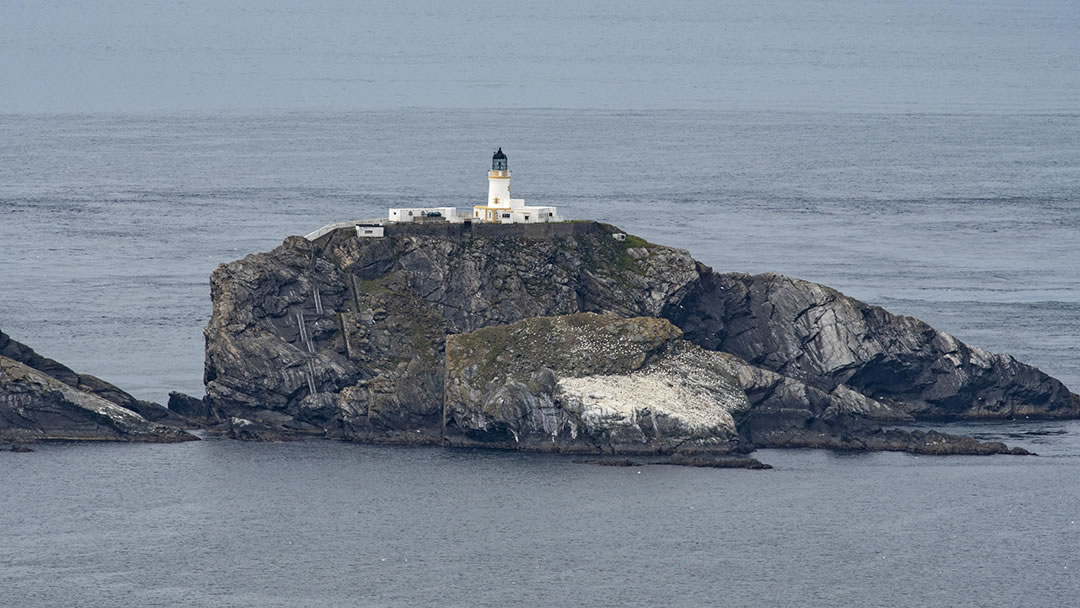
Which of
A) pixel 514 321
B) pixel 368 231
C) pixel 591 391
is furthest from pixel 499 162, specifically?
pixel 591 391

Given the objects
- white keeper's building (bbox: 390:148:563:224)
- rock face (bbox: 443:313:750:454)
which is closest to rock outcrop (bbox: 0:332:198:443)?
rock face (bbox: 443:313:750:454)

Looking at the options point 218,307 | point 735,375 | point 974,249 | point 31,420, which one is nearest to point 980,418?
point 735,375

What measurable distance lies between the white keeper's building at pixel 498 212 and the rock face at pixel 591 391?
32.8 feet

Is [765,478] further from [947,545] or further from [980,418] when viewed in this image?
[980,418]

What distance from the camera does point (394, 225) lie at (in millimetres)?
106312

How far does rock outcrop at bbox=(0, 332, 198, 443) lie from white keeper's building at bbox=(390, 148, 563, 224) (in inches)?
650

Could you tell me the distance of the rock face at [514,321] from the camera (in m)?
99.3

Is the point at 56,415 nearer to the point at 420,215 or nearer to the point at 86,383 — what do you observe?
the point at 86,383

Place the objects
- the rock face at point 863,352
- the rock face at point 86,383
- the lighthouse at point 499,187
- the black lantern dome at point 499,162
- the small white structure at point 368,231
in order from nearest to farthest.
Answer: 1. the rock face at point 86,383
2. the rock face at point 863,352
3. the small white structure at point 368,231
4. the lighthouse at point 499,187
5. the black lantern dome at point 499,162

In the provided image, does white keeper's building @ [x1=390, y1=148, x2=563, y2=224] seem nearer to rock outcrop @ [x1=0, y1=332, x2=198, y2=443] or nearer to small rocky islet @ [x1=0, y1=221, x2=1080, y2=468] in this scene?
small rocky islet @ [x1=0, y1=221, x2=1080, y2=468]

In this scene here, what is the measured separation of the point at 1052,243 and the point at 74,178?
84669mm

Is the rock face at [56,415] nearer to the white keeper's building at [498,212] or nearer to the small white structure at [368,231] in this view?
the small white structure at [368,231]

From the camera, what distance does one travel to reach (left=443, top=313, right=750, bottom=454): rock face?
95.8 meters

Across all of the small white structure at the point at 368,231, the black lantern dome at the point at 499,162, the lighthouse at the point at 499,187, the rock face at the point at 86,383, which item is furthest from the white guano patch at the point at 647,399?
the rock face at the point at 86,383
